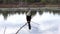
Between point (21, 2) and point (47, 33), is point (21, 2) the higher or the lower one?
the lower one

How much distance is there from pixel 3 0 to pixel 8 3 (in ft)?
9.35

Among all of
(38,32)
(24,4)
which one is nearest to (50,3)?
(24,4)

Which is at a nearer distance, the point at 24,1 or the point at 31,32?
the point at 31,32

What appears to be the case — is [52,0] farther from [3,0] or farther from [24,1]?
[3,0]

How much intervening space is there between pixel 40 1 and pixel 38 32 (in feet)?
152

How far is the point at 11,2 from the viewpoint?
60.6m

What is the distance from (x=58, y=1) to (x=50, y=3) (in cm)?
293

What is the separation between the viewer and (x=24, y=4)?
59.2 metres

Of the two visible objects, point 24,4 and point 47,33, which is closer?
point 47,33

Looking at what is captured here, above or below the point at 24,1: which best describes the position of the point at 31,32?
above

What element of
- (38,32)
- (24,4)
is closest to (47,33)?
(38,32)

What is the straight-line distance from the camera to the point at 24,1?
6203 centimetres

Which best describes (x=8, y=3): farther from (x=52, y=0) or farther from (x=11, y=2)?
(x=52, y=0)

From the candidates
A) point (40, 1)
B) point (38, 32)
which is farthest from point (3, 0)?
point (38, 32)
